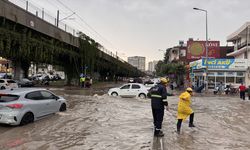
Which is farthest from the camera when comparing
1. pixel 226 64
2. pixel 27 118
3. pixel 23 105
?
pixel 226 64

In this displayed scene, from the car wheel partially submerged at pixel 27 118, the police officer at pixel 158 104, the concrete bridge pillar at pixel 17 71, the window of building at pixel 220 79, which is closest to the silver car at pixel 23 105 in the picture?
the car wheel partially submerged at pixel 27 118

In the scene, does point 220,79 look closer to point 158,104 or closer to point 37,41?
point 37,41

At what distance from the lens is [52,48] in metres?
32.4

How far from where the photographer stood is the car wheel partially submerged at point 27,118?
10.1m

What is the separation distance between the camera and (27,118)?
408 inches

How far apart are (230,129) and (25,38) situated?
22028 mm

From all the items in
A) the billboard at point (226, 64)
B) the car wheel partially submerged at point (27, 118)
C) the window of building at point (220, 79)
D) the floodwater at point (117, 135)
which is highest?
the billboard at point (226, 64)

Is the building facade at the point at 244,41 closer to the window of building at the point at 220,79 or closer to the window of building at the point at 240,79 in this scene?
the window of building at the point at 240,79

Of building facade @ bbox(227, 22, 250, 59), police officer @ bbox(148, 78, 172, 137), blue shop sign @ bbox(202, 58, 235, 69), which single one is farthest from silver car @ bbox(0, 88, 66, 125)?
building facade @ bbox(227, 22, 250, 59)

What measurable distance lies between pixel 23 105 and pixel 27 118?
608 mm

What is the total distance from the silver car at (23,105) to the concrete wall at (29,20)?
12289 mm

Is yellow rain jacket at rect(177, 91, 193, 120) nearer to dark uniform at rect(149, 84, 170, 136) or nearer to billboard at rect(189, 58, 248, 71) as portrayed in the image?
dark uniform at rect(149, 84, 170, 136)

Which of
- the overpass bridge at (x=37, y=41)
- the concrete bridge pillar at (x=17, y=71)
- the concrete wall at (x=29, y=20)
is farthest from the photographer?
the concrete bridge pillar at (x=17, y=71)

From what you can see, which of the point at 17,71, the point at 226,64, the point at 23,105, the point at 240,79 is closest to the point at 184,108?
the point at 23,105
